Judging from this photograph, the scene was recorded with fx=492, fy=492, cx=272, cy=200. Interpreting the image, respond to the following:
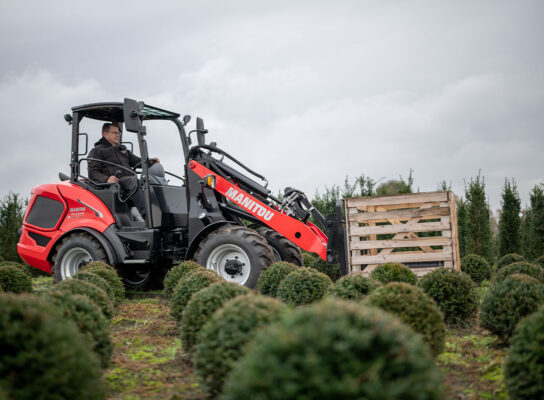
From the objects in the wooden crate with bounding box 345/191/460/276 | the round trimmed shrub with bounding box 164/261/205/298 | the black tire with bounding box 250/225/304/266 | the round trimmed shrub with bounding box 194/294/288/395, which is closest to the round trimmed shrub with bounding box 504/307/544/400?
the round trimmed shrub with bounding box 194/294/288/395

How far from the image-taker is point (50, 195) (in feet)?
28.9

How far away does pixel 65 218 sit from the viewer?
8656 mm

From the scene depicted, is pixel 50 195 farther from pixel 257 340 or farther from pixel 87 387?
pixel 257 340

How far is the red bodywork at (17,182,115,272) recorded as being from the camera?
8.30 m

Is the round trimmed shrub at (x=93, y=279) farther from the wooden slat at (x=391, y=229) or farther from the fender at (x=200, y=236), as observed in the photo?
the wooden slat at (x=391, y=229)

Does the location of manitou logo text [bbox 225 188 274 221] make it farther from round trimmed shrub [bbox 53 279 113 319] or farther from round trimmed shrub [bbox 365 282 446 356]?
round trimmed shrub [bbox 365 282 446 356]

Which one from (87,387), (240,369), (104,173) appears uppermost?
(104,173)

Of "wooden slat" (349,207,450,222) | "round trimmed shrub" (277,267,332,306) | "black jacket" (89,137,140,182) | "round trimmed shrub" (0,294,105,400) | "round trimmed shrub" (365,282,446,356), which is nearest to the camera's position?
"round trimmed shrub" (0,294,105,400)

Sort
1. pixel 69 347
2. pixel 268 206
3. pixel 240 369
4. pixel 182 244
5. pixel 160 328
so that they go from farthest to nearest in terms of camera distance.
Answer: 1. pixel 182 244
2. pixel 268 206
3. pixel 160 328
4. pixel 69 347
5. pixel 240 369

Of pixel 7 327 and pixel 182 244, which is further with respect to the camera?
pixel 182 244

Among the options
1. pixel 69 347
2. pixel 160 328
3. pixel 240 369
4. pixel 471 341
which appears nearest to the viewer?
pixel 240 369

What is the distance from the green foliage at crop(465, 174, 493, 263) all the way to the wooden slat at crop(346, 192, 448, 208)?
262 inches

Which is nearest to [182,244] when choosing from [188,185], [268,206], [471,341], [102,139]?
[188,185]

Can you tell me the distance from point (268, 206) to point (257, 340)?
532 cm
